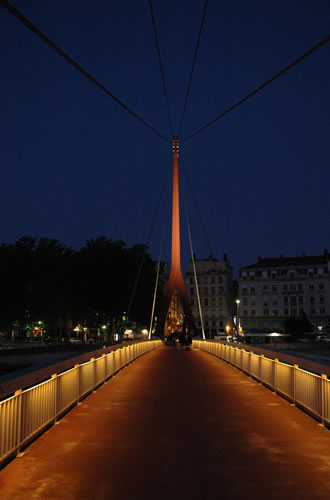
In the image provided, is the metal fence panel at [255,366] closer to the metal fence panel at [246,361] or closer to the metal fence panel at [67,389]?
the metal fence panel at [246,361]

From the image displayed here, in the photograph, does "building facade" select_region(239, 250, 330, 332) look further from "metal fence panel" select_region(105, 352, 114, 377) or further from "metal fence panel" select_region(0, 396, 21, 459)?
"metal fence panel" select_region(0, 396, 21, 459)

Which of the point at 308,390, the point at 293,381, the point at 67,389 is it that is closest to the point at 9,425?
the point at 67,389

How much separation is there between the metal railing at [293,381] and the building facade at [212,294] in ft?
325

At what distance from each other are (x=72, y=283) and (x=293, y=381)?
50786 mm

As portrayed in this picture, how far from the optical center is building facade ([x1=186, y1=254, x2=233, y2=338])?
119m

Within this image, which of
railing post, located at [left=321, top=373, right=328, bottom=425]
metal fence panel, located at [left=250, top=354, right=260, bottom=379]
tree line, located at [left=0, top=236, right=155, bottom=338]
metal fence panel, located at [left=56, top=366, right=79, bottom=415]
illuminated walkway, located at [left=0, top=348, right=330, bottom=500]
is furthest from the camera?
tree line, located at [left=0, top=236, right=155, bottom=338]

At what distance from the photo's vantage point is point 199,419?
10086 millimetres

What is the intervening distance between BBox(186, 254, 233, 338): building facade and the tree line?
51.1 meters

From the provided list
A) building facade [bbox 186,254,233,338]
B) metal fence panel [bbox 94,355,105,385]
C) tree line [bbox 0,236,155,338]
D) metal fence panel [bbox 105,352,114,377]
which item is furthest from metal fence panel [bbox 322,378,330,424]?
building facade [bbox 186,254,233,338]

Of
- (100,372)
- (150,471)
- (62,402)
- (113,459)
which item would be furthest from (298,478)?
(100,372)

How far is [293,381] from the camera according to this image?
38.1 ft

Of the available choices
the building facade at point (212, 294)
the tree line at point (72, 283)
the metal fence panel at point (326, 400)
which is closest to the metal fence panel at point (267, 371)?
the metal fence panel at point (326, 400)

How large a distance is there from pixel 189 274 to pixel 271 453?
11859 cm

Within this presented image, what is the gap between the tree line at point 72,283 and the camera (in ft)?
174
